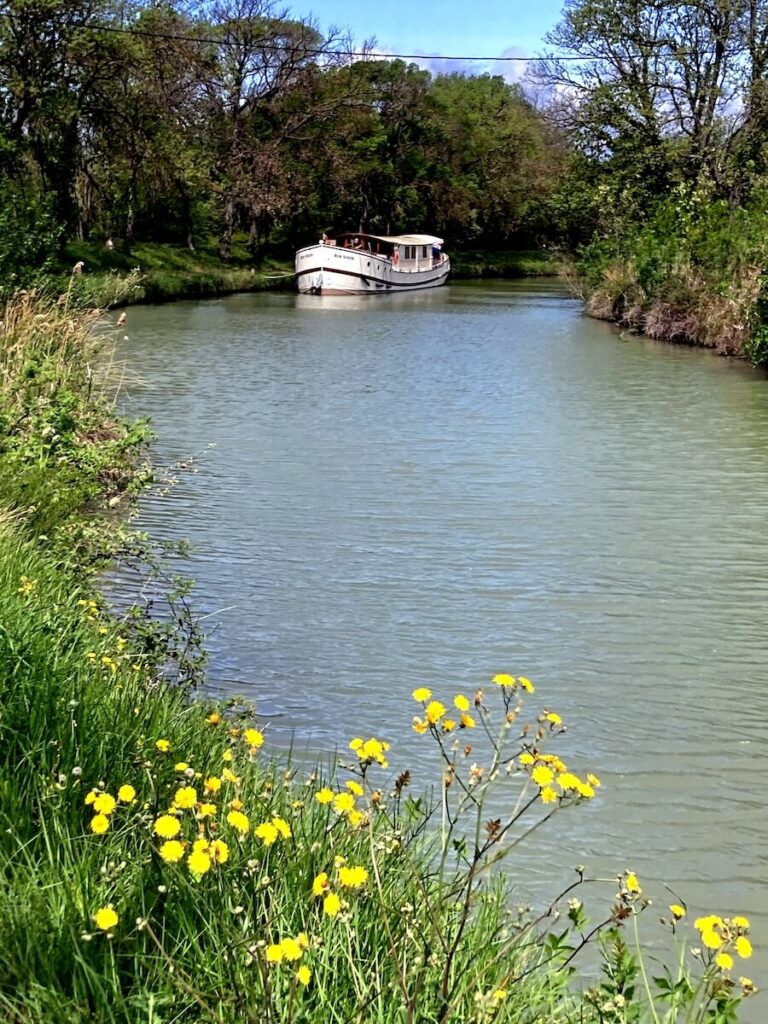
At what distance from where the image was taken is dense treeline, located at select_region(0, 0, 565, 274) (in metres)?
36.4

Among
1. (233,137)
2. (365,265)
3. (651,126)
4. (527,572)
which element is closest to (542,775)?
(527,572)

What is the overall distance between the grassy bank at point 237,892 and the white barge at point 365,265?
42.3 metres

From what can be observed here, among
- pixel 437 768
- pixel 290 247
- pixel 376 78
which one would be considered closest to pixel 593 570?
pixel 437 768

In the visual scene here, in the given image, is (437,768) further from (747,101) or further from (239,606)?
(747,101)

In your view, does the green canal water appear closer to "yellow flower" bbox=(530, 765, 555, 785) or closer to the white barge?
"yellow flower" bbox=(530, 765, 555, 785)

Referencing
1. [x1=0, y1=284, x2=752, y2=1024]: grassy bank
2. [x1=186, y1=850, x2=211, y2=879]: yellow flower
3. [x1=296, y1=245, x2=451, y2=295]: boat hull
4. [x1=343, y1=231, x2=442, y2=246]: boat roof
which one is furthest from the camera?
[x1=343, y1=231, x2=442, y2=246]: boat roof

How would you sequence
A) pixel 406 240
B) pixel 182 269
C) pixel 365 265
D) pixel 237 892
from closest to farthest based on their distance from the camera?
1. pixel 237 892
2. pixel 182 269
3. pixel 365 265
4. pixel 406 240

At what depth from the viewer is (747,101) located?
3519cm

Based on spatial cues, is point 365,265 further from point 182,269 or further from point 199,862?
point 199,862

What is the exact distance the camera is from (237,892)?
8.47ft

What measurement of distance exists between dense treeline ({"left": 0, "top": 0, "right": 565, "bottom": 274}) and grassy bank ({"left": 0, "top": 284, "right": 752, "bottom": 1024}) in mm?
12777

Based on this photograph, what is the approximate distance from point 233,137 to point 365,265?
1048 cm

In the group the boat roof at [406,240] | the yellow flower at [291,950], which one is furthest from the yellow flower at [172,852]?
the boat roof at [406,240]

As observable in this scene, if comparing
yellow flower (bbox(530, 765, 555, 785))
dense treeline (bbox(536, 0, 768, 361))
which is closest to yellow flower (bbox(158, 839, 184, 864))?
yellow flower (bbox(530, 765, 555, 785))
